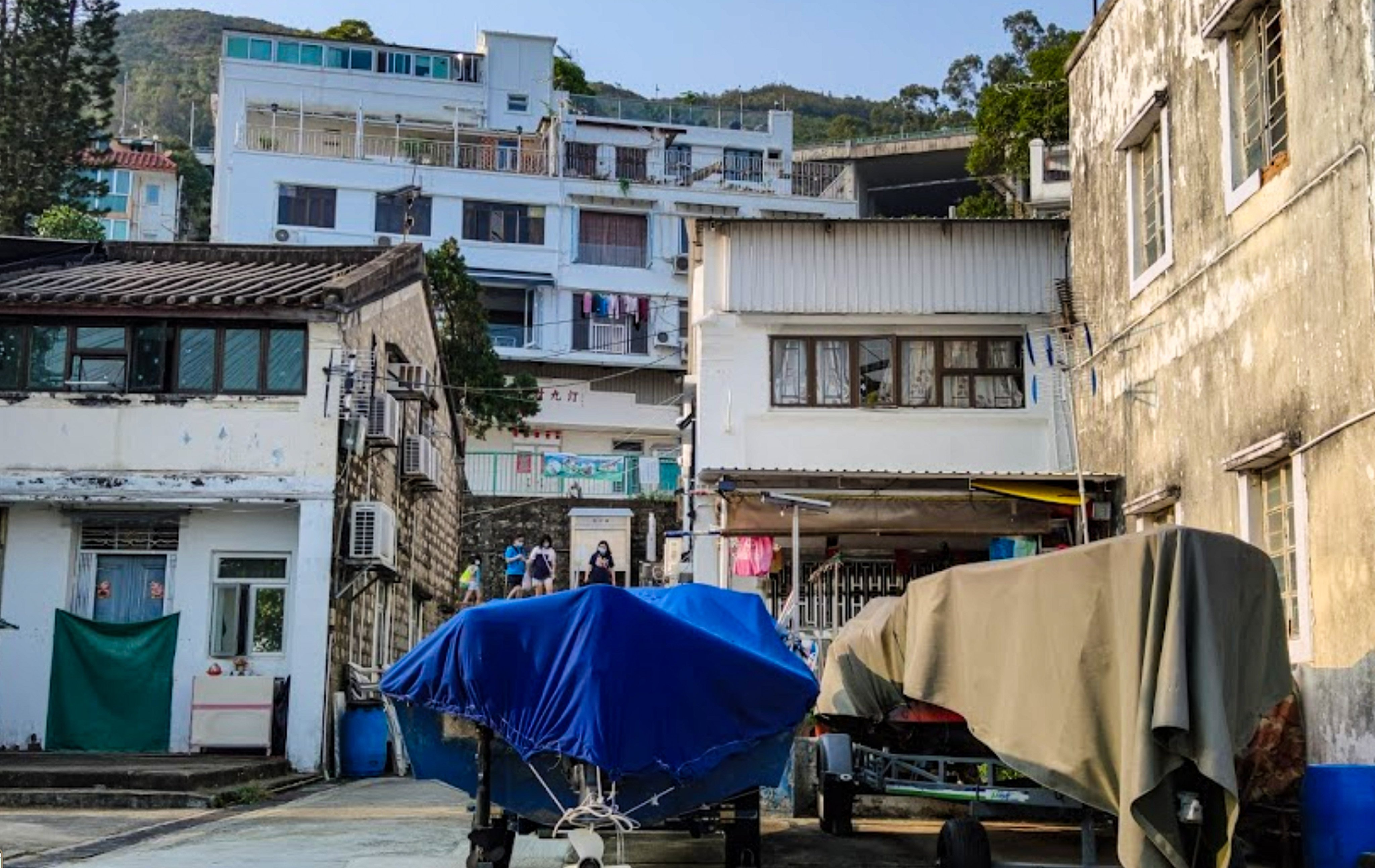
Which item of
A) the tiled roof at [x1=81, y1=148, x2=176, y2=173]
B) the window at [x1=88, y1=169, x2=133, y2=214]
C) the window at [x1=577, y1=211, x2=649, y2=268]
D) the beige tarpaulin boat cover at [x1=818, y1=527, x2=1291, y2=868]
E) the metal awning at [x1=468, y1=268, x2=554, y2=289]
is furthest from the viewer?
the window at [x1=88, y1=169, x2=133, y2=214]

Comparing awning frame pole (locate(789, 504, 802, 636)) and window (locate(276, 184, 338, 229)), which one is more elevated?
window (locate(276, 184, 338, 229))

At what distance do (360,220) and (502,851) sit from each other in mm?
42504

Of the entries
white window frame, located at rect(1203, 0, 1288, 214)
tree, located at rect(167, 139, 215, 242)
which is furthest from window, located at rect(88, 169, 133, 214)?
white window frame, located at rect(1203, 0, 1288, 214)

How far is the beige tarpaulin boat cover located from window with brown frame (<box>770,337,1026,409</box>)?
10706mm

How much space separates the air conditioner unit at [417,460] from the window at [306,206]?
81.9 ft

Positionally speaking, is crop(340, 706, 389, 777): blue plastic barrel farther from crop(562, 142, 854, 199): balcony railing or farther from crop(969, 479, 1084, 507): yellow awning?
crop(562, 142, 854, 199): balcony railing

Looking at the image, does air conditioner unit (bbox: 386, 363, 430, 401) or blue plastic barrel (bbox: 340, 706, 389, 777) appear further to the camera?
air conditioner unit (bbox: 386, 363, 430, 401)

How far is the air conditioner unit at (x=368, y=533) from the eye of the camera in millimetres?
21375

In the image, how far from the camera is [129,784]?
57.5ft

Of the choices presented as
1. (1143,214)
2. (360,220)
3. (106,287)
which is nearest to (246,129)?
(360,220)

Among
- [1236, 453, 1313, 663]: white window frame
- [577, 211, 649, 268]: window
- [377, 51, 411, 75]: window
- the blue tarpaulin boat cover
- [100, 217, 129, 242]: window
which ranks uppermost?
[377, 51, 411, 75]: window

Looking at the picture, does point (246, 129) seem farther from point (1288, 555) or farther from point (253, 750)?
point (1288, 555)

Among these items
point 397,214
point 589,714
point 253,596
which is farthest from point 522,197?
point 589,714

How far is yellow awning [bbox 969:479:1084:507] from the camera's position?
55.4 feet
